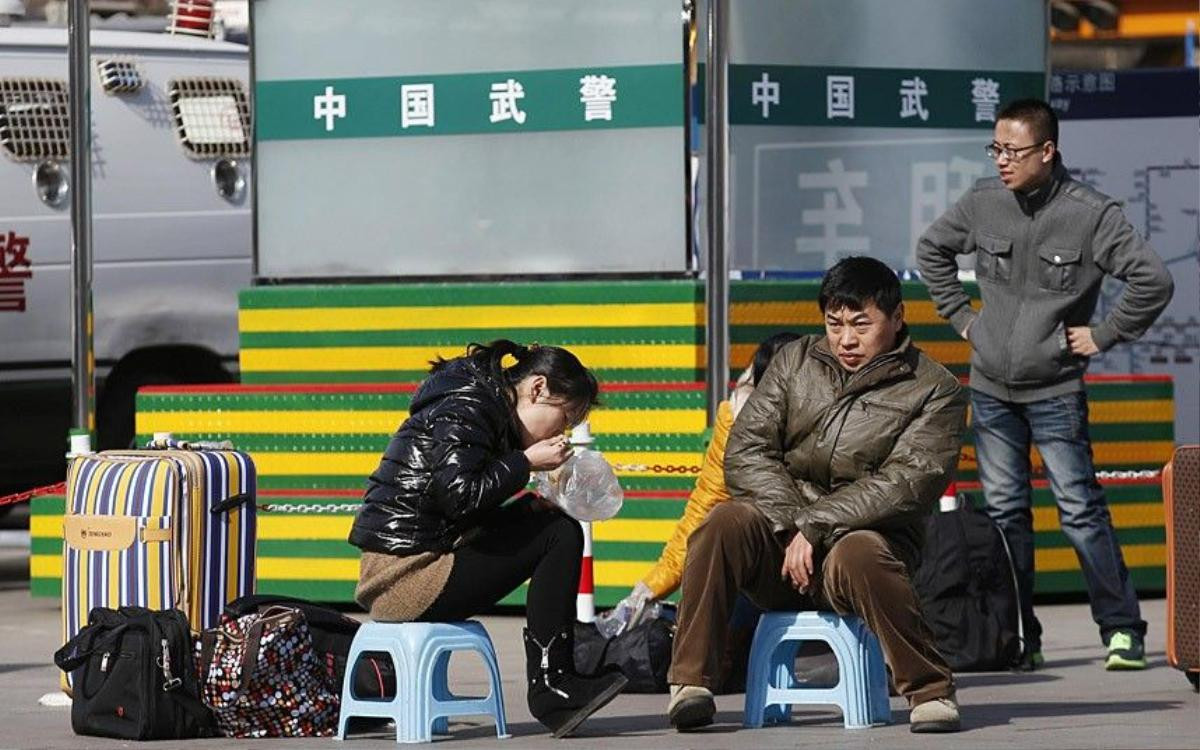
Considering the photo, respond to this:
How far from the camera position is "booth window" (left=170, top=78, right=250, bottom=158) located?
14836 millimetres

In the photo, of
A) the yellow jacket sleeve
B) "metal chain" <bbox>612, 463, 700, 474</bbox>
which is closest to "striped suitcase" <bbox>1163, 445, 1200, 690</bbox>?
the yellow jacket sleeve

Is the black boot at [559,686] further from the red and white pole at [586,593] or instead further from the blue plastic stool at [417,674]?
the red and white pole at [586,593]

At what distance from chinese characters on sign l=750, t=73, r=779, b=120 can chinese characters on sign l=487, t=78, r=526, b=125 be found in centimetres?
98

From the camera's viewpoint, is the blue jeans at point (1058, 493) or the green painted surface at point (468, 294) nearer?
the blue jeans at point (1058, 493)

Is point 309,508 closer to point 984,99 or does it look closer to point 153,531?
point 153,531

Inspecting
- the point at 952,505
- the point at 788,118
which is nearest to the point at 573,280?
the point at 788,118

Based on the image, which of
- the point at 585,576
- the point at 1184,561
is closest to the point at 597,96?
the point at 585,576

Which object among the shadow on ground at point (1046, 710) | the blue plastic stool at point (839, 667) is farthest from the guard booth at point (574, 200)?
the blue plastic stool at point (839, 667)

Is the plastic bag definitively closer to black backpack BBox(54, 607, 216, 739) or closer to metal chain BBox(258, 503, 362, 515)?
black backpack BBox(54, 607, 216, 739)

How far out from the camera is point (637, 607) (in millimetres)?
8609

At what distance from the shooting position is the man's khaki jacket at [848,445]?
7.48m

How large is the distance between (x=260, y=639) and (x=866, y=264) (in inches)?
77.7

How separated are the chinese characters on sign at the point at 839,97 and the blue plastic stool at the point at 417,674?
445 centimetres

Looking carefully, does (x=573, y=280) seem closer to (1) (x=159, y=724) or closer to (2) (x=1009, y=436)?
(2) (x=1009, y=436)
